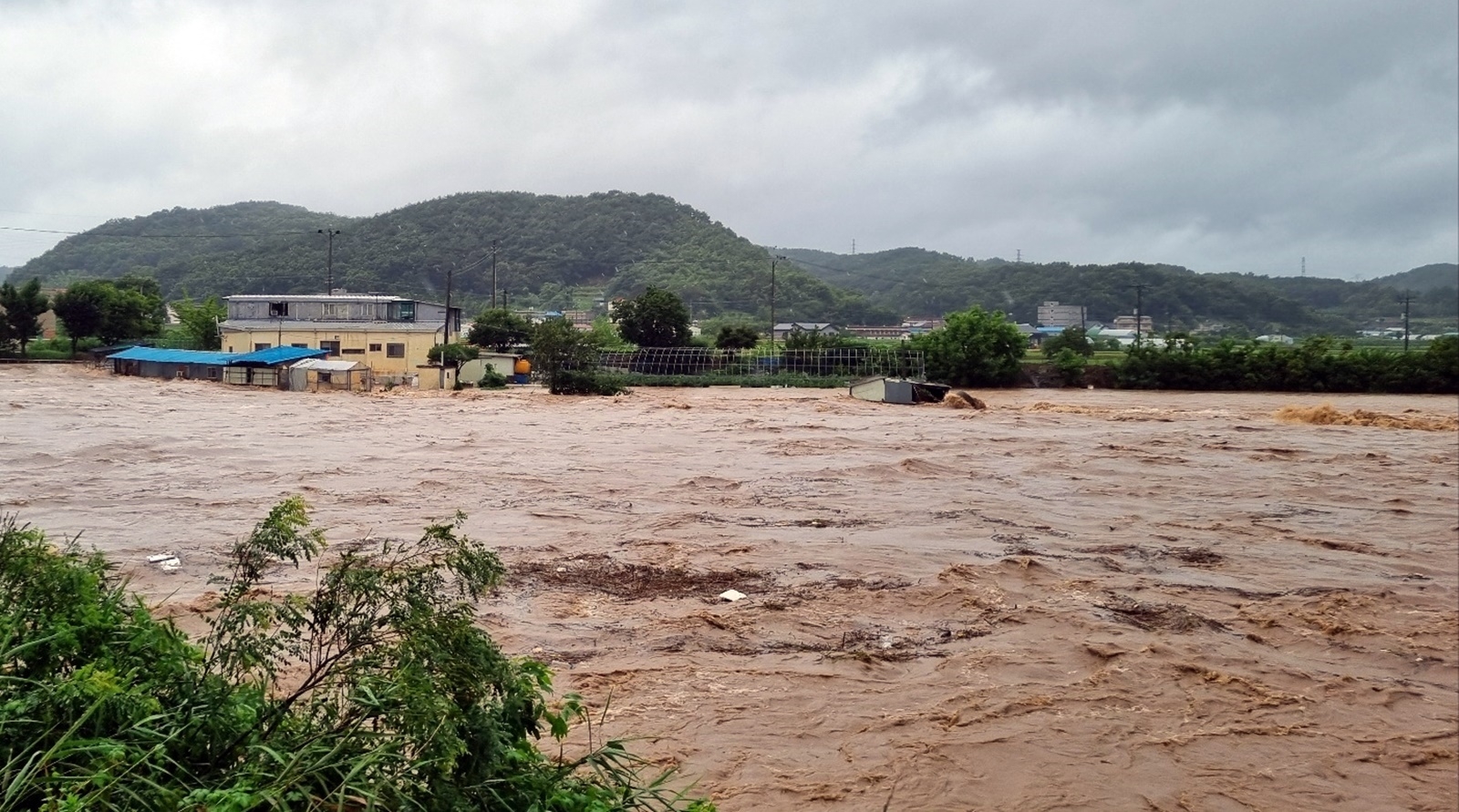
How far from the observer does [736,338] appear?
53969 mm

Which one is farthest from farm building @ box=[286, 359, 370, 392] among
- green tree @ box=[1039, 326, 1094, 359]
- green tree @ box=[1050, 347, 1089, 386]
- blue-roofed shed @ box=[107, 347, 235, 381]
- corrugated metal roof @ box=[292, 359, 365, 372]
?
green tree @ box=[1039, 326, 1094, 359]

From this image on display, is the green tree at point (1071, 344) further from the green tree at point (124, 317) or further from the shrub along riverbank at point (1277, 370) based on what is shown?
the green tree at point (124, 317)

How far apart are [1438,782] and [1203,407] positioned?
35146 mm

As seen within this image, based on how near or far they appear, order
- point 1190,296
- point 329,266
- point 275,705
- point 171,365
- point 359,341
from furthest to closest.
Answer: point 329,266
point 359,341
point 171,365
point 1190,296
point 275,705

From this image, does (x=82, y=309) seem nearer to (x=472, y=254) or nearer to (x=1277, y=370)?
(x=472, y=254)

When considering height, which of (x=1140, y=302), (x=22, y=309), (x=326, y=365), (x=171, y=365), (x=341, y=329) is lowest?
Answer: (x=171, y=365)

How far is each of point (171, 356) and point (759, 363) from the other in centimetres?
2678

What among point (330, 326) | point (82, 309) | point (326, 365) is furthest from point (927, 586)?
point (82, 309)

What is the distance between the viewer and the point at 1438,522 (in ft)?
50.2

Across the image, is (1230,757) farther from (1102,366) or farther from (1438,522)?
(1102,366)

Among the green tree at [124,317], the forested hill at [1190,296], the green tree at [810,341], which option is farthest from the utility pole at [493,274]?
the forested hill at [1190,296]

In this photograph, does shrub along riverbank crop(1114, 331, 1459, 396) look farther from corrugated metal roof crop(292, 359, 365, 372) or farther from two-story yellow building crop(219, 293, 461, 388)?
two-story yellow building crop(219, 293, 461, 388)

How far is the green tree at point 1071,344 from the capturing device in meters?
53.8

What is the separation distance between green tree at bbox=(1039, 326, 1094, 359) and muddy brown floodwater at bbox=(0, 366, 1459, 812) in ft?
93.6
